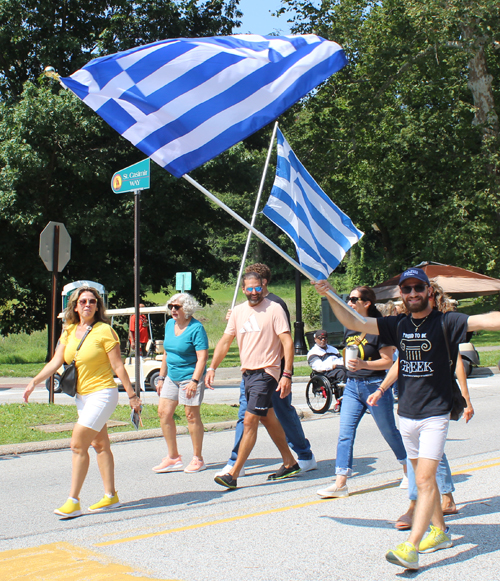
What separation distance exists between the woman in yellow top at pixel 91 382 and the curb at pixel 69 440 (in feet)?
9.58

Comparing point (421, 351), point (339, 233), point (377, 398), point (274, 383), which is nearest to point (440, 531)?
point (421, 351)

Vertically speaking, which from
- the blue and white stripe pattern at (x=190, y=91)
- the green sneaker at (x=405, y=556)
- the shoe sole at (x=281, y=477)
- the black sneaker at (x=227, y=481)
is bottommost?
the shoe sole at (x=281, y=477)

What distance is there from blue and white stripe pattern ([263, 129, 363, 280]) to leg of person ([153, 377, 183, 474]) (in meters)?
2.23

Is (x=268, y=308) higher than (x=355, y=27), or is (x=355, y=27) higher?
(x=355, y=27)

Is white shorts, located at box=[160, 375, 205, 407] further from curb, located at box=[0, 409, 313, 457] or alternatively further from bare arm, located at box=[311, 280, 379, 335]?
bare arm, located at box=[311, 280, 379, 335]

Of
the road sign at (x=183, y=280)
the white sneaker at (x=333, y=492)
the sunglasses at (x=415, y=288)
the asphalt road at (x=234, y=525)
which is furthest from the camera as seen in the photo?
the road sign at (x=183, y=280)

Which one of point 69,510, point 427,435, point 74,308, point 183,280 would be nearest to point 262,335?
point 74,308

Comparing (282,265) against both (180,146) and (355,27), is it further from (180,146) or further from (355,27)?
(180,146)

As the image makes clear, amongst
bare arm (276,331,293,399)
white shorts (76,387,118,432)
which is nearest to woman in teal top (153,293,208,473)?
bare arm (276,331,293,399)

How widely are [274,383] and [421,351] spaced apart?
7.44 ft

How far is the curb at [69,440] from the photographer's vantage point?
8531 mm

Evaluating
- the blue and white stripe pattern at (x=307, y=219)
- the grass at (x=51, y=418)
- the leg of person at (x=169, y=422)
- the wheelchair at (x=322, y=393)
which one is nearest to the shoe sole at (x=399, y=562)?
the blue and white stripe pattern at (x=307, y=219)

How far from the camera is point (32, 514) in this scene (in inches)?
230

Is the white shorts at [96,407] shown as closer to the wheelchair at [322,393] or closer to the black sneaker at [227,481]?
the black sneaker at [227,481]
